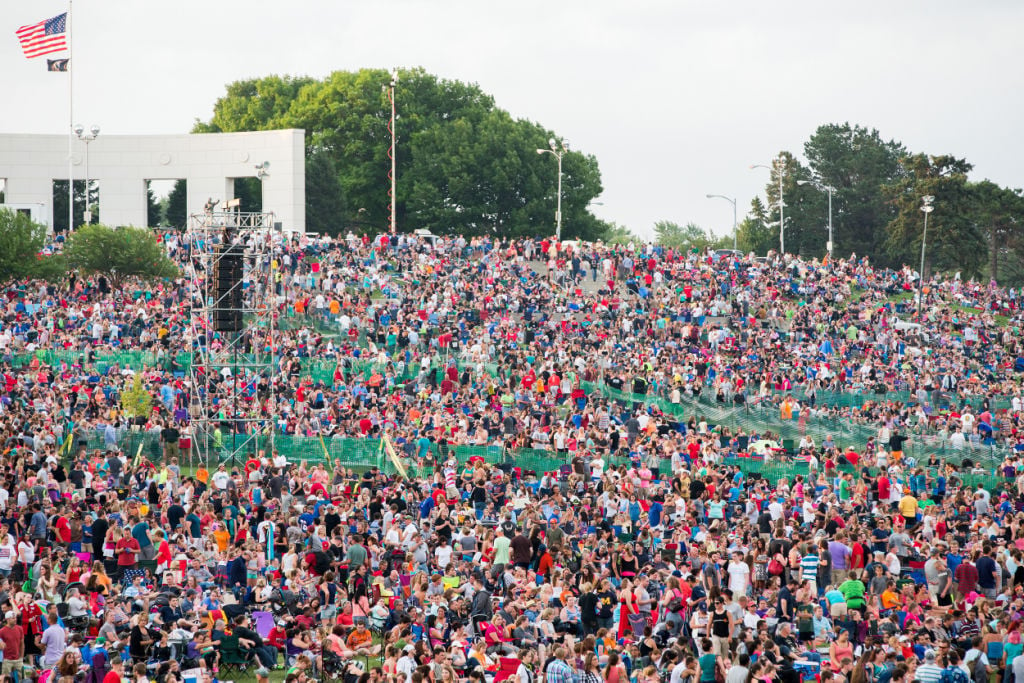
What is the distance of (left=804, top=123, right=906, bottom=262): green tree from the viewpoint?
85.8 metres

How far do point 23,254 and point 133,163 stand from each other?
766 inches

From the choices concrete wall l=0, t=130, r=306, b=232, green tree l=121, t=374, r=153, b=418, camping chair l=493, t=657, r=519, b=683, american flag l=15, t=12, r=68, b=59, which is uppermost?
american flag l=15, t=12, r=68, b=59

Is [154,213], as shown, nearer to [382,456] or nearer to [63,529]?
[382,456]

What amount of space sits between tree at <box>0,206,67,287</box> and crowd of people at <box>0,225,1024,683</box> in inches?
61.2

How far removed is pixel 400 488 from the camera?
75.8ft

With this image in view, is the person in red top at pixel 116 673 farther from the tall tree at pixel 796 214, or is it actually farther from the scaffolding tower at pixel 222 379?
the tall tree at pixel 796 214

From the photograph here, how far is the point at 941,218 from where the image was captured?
74.6m

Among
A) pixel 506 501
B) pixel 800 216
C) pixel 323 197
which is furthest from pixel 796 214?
pixel 506 501

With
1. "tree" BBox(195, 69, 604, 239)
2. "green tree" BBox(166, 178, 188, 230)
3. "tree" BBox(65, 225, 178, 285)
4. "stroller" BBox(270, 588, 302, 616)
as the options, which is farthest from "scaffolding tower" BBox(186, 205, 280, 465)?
"green tree" BBox(166, 178, 188, 230)

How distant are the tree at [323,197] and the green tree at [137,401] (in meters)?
43.2

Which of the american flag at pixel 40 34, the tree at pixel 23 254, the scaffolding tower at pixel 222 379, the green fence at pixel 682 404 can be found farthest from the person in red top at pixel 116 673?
the american flag at pixel 40 34

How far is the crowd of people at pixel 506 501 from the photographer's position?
16.7 m

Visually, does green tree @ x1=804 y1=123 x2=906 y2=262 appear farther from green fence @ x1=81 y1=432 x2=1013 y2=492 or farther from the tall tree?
green fence @ x1=81 y1=432 x2=1013 y2=492

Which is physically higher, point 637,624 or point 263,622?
point 263,622
